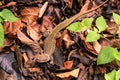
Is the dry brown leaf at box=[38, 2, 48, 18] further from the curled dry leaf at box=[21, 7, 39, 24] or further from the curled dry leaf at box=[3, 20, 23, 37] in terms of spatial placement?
the curled dry leaf at box=[3, 20, 23, 37]

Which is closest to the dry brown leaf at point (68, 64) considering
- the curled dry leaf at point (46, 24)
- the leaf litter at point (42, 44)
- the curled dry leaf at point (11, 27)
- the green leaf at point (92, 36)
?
the leaf litter at point (42, 44)

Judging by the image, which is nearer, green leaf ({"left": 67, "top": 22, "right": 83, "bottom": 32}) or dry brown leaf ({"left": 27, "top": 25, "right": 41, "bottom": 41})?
green leaf ({"left": 67, "top": 22, "right": 83, "bottom": 32})

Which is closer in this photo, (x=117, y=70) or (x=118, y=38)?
(x=117, y=70)

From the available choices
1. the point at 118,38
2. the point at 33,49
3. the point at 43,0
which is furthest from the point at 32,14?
the point at 118,38

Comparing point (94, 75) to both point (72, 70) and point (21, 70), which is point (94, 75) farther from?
point (21, 70)

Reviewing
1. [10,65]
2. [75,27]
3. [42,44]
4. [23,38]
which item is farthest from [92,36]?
[10,65]

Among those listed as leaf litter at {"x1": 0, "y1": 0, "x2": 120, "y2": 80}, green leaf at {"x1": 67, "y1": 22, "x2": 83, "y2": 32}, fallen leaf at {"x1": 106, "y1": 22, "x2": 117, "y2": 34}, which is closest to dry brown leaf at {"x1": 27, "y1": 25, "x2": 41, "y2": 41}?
leaf litter at {"x1": 0, "y1": 0, "x2": 120, "y2": 80}

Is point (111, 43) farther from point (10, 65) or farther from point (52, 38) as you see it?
point (10, 65)
